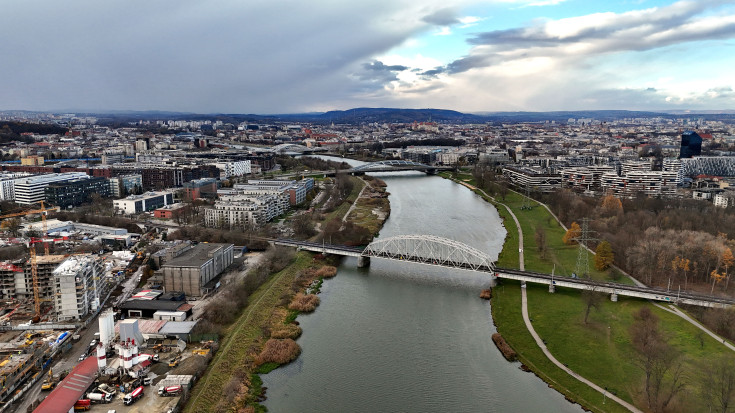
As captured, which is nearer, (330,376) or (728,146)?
(330,376)

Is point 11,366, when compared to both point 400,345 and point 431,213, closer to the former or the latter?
point 400,345

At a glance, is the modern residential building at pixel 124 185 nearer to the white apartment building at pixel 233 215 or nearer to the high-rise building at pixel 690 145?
the white apartment building at pixel 233 215

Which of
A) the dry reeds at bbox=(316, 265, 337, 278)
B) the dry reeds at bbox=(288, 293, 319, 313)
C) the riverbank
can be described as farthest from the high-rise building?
the dry reeds at bbox=(288, 293, 319, 313)

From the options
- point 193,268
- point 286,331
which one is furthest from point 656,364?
point 193,268

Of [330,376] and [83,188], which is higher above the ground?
[83,188]

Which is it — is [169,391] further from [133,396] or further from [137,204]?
[137,204]

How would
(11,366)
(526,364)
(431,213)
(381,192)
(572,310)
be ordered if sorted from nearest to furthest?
(11,366) → (526,364) → (572,310) → (431,213) → (381,192)

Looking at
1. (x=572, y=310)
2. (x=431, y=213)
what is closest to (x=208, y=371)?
(x=572, y=310)

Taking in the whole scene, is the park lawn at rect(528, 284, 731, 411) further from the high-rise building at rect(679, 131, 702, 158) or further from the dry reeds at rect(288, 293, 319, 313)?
the high-rise building at rect(679, 131, 702, 158)
